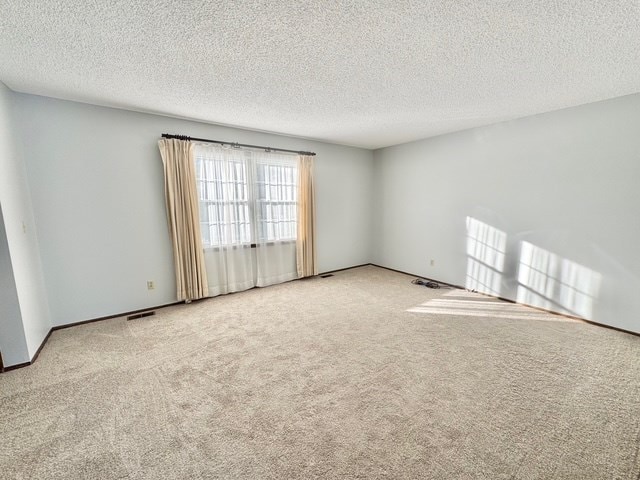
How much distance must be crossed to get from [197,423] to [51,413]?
3.29ft

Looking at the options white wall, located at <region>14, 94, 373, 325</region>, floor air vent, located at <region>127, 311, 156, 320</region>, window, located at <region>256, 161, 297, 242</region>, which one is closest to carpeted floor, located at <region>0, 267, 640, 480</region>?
floor air vent, located at <region>127, 311, 156, 320</region>

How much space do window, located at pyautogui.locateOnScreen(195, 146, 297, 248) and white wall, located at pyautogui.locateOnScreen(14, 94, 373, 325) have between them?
411mm

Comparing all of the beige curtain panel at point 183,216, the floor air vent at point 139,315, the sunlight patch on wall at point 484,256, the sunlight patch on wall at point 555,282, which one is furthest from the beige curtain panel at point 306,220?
A: the sunlight patch on wall at point 555,282

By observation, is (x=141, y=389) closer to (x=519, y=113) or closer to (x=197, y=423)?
(x=197, y=423)

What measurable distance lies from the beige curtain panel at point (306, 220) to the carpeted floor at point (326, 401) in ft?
5.69

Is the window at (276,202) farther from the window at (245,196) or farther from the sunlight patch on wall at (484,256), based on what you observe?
the sunlight patch on wall at (484,256)

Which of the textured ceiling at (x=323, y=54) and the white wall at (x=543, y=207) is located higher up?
the textured ceiling at (x=323, y=54)

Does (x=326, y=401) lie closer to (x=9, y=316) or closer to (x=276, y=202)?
(x=9, y=316)

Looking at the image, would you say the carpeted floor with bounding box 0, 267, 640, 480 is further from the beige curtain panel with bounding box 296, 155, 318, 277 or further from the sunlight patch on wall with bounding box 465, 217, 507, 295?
the beige curtain panel with bounding box 296, 155, 318, 277

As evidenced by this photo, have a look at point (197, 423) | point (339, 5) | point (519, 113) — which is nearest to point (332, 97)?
point (339, 5)

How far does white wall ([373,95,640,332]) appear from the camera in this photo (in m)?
2.70

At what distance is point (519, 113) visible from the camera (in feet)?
10.5

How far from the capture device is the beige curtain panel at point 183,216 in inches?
127

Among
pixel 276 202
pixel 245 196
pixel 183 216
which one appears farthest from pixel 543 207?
pixel 183 216
